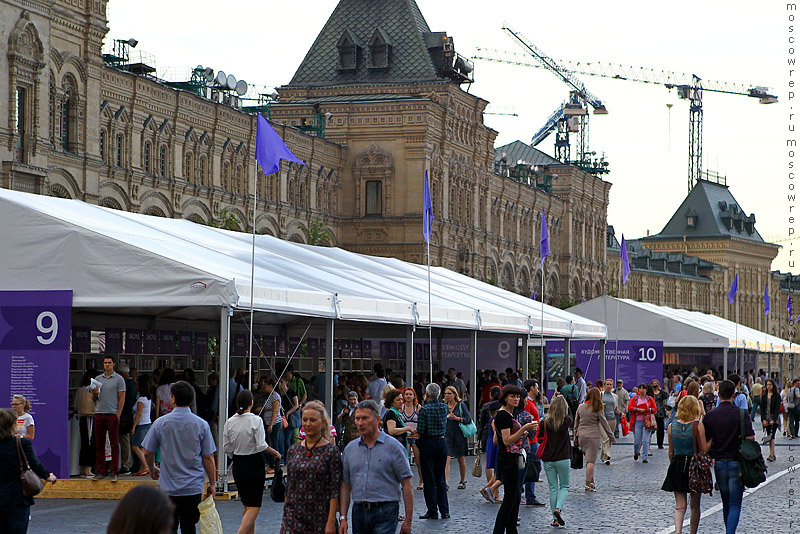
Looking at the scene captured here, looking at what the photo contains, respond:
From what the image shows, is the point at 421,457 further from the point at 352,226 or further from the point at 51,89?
the point at 352,226

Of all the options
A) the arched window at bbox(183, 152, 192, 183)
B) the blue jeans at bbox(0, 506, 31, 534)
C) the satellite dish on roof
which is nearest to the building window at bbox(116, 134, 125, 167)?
the arched window at bbox(183, 152, 192, 183)

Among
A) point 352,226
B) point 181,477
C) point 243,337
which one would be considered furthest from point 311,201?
point 181,477

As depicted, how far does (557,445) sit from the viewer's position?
1620cm

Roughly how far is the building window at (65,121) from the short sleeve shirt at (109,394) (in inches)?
1044

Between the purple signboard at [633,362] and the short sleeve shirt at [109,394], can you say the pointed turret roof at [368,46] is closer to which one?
the purple signboard at [633,362]

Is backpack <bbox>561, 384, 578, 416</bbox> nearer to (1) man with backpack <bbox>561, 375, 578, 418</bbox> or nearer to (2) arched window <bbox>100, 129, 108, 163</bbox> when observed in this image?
(1) man with backpack <bbox>561, 375, 578, 418</bbox>

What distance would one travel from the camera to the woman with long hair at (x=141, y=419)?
18281 mm

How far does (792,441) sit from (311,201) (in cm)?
3524

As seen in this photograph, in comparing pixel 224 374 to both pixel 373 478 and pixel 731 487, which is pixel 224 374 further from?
pixel 373 478

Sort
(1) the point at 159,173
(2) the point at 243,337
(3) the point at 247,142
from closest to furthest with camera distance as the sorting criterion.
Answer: (2) the point at 243,337 → (1) the point at 159,173 → (3) the point at 247,142

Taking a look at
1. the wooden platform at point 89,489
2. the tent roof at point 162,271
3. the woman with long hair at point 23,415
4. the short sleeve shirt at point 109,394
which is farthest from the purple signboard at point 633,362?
the woman with long hair at point 23,415

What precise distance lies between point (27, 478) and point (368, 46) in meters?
65.6

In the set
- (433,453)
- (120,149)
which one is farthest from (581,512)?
(120,149)

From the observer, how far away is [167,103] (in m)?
52.1
